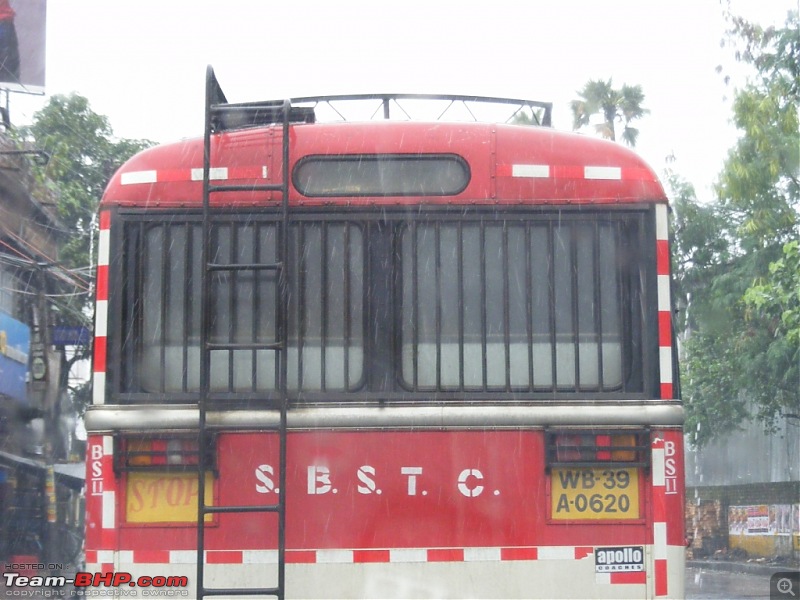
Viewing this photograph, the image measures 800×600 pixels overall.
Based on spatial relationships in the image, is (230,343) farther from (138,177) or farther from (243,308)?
(138,177)

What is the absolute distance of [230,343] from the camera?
5441 mm

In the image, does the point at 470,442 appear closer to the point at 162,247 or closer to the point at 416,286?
the point at 416,286

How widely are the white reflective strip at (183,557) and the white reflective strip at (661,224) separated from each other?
8.45 ft

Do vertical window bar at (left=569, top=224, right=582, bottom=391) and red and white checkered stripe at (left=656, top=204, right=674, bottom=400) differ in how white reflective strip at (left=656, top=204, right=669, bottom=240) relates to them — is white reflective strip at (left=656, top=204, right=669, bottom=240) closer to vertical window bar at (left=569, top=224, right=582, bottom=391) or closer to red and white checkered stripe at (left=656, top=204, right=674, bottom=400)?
red and white checkered stripe at (left=656, top=204, right=674, bottom=400)

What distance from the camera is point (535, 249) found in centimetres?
564

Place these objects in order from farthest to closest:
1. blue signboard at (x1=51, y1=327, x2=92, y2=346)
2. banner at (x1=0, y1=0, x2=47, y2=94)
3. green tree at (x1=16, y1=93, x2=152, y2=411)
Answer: green tree at (x1=16, y1=93, x2=152, y2=411) < banner at (x1=0, y1=0, x2=47, y2=94) < blue signboard at (x1=51, y1=327, x2=92, y2=346)

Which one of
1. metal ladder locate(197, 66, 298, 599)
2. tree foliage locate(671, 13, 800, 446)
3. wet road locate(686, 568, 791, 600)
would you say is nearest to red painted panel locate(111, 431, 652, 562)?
metal ladder locate(197, 66, 298, 599)

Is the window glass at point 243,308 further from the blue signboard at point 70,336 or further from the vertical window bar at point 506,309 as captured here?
the blue signboard at point 70,336

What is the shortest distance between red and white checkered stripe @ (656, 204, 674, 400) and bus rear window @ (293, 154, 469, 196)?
3.08 feet

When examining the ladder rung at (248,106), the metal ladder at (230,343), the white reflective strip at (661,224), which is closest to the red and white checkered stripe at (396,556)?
the metal ladder at (230,343)

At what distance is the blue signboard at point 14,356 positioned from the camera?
2058cm

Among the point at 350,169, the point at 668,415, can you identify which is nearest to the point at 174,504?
the point at 350,169

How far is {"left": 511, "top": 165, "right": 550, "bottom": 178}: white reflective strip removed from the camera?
225 inches

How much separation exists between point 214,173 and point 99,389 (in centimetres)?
114
